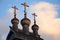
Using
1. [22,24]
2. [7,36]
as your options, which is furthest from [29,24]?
[7,36]

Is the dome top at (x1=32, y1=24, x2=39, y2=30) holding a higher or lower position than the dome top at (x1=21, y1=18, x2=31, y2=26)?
lower

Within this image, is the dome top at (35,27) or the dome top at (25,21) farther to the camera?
the dome top at (35,27)

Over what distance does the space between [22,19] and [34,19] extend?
3787mm

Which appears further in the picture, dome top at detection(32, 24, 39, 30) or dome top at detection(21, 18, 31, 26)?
dome top at detection(32, 24, 39, 30)

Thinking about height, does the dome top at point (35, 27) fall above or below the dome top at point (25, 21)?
below

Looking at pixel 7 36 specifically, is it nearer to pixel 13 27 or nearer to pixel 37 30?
pixel 13 27

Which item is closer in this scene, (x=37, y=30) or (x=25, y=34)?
(x=25, y=34)

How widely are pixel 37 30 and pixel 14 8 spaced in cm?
532

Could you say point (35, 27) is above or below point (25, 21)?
below

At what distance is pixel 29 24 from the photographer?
44.3m

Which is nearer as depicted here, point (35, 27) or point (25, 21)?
point (25, 21)

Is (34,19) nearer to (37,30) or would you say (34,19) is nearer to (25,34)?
(37,30)

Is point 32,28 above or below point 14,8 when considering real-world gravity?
below

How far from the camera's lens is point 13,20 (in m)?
45.7
